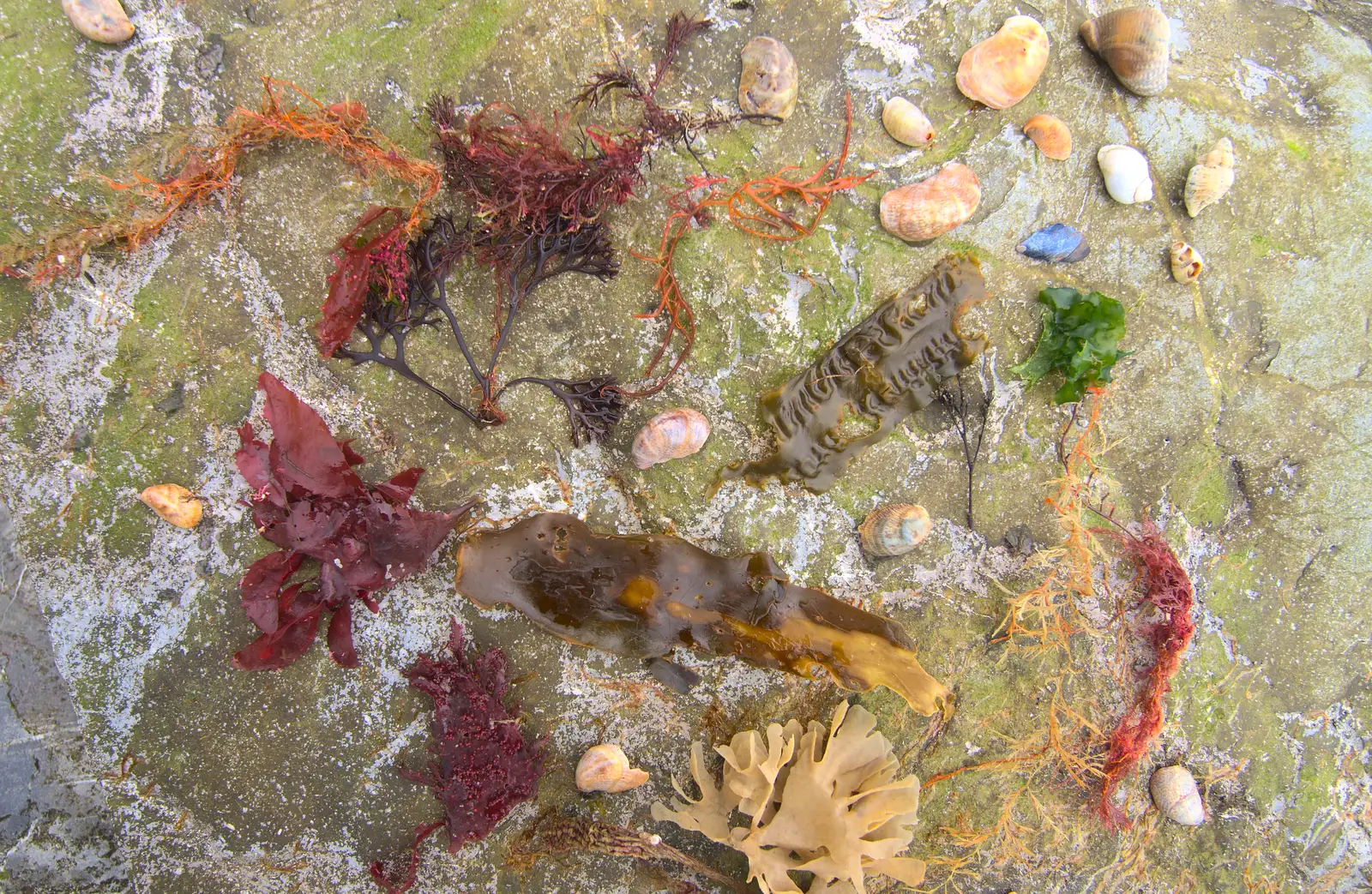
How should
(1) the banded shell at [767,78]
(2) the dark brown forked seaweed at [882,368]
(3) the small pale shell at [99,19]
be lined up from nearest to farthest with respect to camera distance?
(3) the small pale shell at [99,19] → (1) the banded shell at [767,78] → (2) the dark brown forked seaweed at [882,368]

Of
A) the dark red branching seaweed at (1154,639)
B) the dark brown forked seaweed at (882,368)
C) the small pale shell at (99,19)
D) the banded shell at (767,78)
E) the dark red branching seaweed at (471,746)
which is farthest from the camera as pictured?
the dark red branching seaweed at (1154,639)

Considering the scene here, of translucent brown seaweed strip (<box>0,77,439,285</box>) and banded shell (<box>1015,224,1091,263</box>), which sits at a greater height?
translucent brown seaweed strip (<box>0,77,439,285</box>)

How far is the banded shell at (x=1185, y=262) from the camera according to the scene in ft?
10.7

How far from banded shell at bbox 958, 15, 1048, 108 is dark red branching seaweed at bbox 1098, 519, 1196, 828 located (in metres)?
2.24

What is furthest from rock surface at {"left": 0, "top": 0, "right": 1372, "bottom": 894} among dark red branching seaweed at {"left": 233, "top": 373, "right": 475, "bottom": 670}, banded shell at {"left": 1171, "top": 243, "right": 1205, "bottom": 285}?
dark red branching seaweed at {"left": 233, "top": 373, "right": 475, "bottom": 670}

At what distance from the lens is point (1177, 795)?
3.43 metres

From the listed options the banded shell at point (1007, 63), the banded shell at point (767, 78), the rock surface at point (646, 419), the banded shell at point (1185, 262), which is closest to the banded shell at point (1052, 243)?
the rock surface at point (646, 419)

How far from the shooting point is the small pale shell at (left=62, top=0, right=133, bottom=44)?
282 cm

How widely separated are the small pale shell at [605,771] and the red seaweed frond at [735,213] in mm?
1748

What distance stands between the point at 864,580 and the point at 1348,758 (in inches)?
115

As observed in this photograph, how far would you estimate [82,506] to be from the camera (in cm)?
308

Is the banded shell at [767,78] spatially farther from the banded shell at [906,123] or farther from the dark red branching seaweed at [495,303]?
the dark red branching seaweed at [495,303]

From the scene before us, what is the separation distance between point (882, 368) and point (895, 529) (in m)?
0.78

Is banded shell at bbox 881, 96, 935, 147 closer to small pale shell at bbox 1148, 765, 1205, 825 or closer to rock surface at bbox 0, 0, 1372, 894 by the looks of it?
rock surface at bbox 0, 0, 1372, 894
